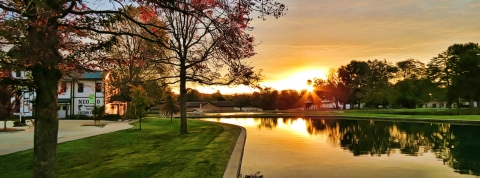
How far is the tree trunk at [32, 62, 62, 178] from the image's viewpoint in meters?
5.05

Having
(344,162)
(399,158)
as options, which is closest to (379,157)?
(399,158)

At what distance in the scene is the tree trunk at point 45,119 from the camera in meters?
5.05

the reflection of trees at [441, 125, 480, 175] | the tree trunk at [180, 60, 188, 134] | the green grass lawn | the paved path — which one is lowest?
the reflection of trees at [441, 125, 480, 175]

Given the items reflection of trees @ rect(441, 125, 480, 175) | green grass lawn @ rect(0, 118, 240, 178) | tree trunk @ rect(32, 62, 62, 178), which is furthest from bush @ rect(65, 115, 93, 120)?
tree trunk @ rect(32, 62, 62, 178)

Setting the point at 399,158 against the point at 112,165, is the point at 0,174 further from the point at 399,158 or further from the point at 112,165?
the point at 399,158

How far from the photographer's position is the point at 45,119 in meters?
5.11

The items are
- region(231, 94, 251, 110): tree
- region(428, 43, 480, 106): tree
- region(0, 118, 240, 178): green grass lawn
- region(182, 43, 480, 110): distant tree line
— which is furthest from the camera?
region(231, 94, 251, 110): tree

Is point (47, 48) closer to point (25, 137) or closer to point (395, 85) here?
point (25, 137)

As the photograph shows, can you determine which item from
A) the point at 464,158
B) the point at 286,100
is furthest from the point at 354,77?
the point at 464,158

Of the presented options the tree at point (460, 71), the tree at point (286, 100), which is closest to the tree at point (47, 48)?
the tree at point (460, 71)

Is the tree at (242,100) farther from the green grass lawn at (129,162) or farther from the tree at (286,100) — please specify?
the green grass lawn at (129,162)

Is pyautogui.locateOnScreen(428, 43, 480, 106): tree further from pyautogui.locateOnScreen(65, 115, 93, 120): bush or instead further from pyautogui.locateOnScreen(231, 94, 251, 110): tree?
pyautogui.locateOnScreen(231, 94, 251, 110): tree

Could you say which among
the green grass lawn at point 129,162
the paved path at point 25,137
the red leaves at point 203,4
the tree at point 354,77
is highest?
the tree at point 354,77

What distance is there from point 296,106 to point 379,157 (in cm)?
10122
